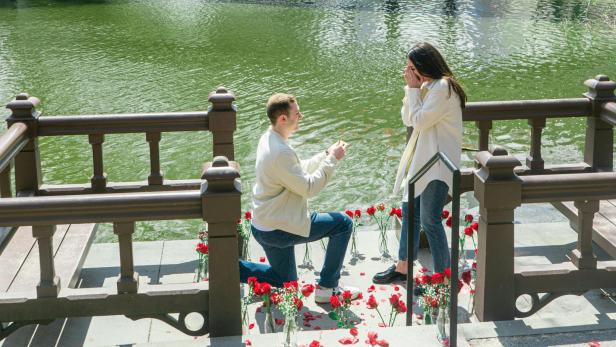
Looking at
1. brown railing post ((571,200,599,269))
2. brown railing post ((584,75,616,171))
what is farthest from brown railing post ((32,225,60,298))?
brown railing post ((584,75,616,171))

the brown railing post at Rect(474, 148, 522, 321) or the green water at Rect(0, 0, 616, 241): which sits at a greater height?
the brown railing post at Rect(474, 148, 522, 321)

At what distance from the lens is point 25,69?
19391mm

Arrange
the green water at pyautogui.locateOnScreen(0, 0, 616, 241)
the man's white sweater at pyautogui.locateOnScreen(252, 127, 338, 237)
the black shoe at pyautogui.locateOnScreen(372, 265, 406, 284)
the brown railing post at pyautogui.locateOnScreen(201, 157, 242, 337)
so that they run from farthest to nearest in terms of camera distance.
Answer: the green water at pyautogui.locateOnScreen(0, 0, 616, 241) → the black shoe at pyautogui.locateOnScreen(372, 265, 406, 284) → the man's white sweater at pyautogui.locateOnScreen(252, 127, 338, 237) → the brown railing post at pyautogui.locateOnScreen(201, 157, 242, 337)

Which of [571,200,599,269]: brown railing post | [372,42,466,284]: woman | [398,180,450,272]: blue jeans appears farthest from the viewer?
[398,180,450,272]: blue jeans

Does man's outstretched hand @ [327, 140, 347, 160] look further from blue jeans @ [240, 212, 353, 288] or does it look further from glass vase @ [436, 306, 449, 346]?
glass vase @ [436, 306, 449, 346]

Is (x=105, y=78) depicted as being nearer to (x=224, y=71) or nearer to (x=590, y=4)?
(x=224, y=71)

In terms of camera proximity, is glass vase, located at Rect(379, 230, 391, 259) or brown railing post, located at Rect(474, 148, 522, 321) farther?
glass vase, located at Rect(379, 230, 391, 259)

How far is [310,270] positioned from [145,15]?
2112 centimetres

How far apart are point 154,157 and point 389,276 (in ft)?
7.69

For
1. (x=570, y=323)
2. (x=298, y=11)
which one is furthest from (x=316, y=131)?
(x=298, y=11)

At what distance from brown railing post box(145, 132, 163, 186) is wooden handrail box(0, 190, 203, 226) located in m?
2.35

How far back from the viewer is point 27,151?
773 cm

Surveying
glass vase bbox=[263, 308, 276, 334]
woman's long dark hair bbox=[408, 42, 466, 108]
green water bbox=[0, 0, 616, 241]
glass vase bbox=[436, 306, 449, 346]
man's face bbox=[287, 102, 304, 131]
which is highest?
woman's long dark hair bbox=[408, 42, 466, 108]

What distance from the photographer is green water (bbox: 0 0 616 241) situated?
42.8 feet
